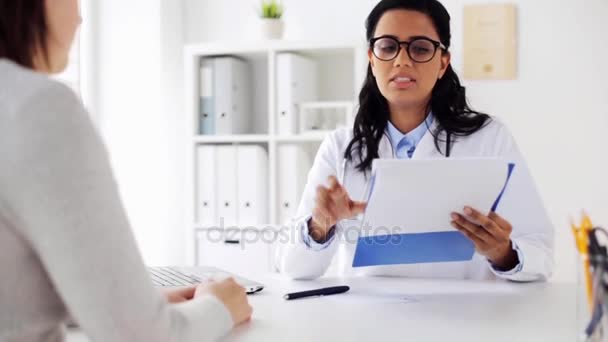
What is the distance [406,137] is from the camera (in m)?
1.79

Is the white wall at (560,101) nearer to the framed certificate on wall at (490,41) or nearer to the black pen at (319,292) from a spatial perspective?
the framed certificate on wall at (490,41)

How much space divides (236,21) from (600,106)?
5.52 feet

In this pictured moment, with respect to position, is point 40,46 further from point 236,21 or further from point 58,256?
point 236,21

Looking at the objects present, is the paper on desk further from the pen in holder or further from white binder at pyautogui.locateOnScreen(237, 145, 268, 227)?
white binder at pyautogui.locateOnScreen(237, 145, 268, 227)

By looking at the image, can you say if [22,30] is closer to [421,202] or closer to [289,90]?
[421,202]

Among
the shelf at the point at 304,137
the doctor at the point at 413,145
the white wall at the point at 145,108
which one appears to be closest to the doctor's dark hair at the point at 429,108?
the doctor at the point at 413,145

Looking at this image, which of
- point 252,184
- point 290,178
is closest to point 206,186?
point 252,184

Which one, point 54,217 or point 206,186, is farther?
point 206,186

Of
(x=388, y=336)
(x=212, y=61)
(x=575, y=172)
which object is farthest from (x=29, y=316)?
(x=575, y=172)

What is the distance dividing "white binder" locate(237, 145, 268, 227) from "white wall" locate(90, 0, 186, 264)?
52 cm

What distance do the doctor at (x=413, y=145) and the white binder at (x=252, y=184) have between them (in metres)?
0.90

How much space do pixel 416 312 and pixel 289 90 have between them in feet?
5.61

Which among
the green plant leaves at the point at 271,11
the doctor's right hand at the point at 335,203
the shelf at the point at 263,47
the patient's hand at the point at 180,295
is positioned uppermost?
the green plant leaves at the point at 271,11

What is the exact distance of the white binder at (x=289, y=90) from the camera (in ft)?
8.95
